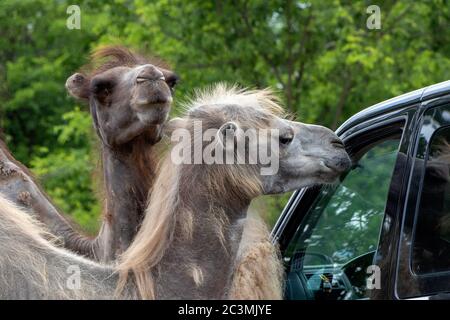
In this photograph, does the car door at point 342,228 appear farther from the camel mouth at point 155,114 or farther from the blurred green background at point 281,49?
the blurred green background at point 281,49

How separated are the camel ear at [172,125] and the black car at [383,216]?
2.89ft

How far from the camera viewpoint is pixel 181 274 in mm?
3244

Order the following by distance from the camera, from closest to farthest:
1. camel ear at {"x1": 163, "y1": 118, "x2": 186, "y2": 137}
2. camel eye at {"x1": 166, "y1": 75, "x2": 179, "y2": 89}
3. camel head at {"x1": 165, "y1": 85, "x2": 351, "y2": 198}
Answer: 1. camel head at {"x1": 165, "y1": 85, "x2": 351, "y2": 198}
2. camel ear at {"x1": 163, "y1": 118, "x2": 186, "y2": 137}
3. camel eye at {"x1": 166, "y1": 75, "x2": 179, "y2": 89}

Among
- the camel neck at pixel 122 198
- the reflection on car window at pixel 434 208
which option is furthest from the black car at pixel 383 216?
the camel neck at pixel 122 198

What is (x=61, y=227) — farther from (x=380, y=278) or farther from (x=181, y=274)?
(x=380, y=278)

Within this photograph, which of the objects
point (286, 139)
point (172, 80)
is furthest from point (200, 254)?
point (172, 80)

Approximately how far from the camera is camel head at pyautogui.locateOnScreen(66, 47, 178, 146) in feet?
12.7

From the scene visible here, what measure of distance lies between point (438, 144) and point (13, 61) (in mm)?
11830

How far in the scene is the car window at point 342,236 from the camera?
15.0ft

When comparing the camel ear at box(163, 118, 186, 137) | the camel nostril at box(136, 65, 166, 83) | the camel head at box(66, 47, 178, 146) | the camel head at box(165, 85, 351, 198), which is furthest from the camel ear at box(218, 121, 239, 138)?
the camel nostril at box(136, 65, 166, 83)

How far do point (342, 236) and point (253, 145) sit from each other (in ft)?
5.08

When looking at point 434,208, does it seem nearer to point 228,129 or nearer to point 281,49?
point 228,129

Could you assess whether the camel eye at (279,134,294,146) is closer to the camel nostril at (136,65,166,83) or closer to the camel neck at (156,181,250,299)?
the camel neck at (156,181,250,299)
